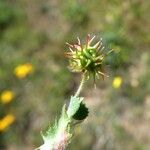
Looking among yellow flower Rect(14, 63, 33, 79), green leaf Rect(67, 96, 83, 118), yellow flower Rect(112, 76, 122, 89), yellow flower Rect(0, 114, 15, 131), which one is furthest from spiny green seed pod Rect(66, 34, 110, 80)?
yellow flower Rect(14, 63, 33, 79)

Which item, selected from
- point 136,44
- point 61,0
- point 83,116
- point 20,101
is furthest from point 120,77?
point 83,116

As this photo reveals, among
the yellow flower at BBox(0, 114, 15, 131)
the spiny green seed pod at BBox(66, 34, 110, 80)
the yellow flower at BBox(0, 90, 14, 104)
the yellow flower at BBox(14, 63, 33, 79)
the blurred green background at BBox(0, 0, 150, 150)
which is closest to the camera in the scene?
the spiny green seed pod at BBox(66, 34, 110, 80)

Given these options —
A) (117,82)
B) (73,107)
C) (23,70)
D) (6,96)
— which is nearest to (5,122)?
(6,96)

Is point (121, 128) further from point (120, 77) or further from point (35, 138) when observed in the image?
point (35, 138)

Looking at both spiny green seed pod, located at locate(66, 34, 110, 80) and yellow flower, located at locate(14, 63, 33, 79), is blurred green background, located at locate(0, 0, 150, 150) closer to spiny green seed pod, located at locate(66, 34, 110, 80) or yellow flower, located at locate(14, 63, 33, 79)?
yellow flower, located at locate(14, 63, 33, 79)

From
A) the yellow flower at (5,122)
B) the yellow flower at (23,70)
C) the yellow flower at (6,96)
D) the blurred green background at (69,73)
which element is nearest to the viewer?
the blurred green background at (69,73)

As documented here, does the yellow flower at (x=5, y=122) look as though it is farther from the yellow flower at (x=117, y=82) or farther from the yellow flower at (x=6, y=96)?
the yellow flower at (x=117, y=82)

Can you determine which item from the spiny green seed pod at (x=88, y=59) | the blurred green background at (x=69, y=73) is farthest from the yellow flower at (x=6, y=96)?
the spiny green seed pod at (x=88, y=59)
